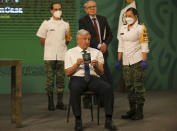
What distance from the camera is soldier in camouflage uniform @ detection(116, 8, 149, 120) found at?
4680 millimetres

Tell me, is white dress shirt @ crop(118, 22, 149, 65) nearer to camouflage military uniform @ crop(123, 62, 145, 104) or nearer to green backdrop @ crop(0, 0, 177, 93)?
camouflage military uniform @ crop(123, 62, 145, 104)

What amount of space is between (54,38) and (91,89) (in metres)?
1.65

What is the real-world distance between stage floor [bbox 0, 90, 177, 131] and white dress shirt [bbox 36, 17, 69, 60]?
885 millimetres

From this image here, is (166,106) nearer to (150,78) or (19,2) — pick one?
(150,78)

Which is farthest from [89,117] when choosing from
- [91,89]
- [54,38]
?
[54,38]

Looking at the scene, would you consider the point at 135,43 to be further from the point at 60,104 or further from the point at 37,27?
Result: the point at 37,27

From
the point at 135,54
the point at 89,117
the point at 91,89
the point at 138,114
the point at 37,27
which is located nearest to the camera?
the point at 91,89

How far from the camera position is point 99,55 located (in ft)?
14.5

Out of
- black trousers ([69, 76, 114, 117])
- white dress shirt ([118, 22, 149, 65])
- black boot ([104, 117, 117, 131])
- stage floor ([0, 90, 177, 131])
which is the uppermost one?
white dress shirt ([118, 22, 149, 65])

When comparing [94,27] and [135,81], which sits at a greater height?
[94,27]

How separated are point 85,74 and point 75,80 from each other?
0.14 meters

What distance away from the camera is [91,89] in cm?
429

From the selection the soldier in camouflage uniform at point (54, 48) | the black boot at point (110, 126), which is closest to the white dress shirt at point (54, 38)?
the soldier in camouflage uniform at point (54, 48)

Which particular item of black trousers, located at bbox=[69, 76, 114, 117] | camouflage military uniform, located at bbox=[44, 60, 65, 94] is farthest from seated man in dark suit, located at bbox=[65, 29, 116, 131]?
camouflage military uniform, located at bbox=[44, 60, 65, 94]
